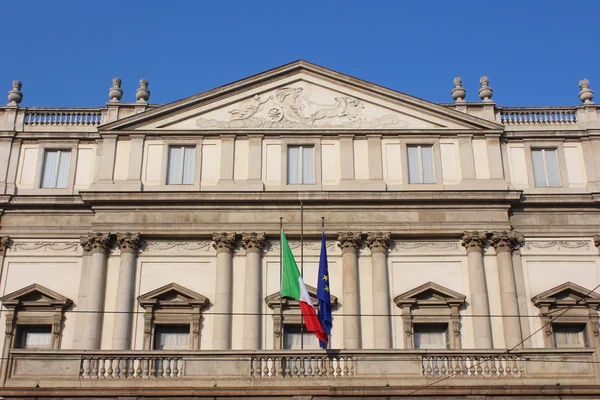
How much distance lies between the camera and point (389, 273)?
2919 centimetres

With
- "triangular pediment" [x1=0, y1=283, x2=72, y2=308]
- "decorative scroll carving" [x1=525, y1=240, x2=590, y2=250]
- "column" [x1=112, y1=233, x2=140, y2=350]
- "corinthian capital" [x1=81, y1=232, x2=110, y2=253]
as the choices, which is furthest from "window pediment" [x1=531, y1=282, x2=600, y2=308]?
"triangular pediment" [x1=0, y1=283, x2=72, y2=308]

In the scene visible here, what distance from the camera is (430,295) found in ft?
94.5

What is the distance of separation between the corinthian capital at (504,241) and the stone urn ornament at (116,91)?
1512 cm

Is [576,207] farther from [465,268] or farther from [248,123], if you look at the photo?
[248,123]

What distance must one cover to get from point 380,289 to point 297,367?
22.4 ft

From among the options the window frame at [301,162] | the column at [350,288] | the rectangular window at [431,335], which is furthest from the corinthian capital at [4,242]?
the rectangular window at [431,335]

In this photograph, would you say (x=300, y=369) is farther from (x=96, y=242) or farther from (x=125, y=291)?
(x=96, y=242)

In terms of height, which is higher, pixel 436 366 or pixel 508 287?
pixel 508 287

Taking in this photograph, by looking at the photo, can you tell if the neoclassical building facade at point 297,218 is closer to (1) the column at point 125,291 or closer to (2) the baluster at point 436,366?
(1) the column at point 125,291

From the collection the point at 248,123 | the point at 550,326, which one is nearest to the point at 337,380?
the point at 550,326

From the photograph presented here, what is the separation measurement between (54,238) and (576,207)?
61.5 ft

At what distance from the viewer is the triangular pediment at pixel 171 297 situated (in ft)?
93.3

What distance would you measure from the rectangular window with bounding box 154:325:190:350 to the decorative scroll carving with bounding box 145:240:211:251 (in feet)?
9.20

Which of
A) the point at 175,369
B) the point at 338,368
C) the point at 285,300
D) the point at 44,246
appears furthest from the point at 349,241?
the point at 44,246
